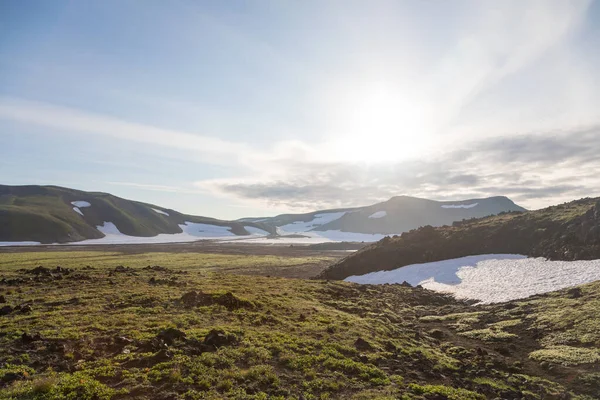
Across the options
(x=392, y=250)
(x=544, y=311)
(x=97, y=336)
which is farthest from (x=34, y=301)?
(x=392, y=250)

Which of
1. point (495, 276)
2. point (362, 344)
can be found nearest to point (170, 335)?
point (362, 344)

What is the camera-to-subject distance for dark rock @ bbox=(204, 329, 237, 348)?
61.5 ft

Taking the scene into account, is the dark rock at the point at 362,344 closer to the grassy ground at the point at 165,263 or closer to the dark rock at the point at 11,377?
the dark rock at the point at 11,377

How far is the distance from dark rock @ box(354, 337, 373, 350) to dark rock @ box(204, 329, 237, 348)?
8204 mm

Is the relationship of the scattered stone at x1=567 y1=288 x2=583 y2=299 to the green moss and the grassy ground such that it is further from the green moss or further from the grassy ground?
the grassy ground

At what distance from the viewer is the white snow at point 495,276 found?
3562cm

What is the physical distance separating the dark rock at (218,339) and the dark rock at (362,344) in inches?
323

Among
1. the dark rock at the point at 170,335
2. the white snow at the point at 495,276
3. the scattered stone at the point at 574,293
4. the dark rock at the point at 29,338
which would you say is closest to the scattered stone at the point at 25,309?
the dark rock at the point at 29,338

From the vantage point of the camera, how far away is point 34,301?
2644 centimetres

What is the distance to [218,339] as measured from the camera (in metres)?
19.1

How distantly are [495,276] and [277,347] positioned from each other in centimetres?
3677

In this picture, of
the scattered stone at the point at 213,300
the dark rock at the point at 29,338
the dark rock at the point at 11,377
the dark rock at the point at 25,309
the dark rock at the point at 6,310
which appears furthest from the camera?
the scattered stone at the point at 213,300

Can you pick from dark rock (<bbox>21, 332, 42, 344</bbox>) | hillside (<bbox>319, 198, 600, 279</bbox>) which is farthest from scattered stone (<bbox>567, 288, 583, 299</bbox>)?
dark rock (<bbox>21, 332, 42, 344</bbox>)

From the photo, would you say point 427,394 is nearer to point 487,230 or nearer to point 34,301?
point 34,301
